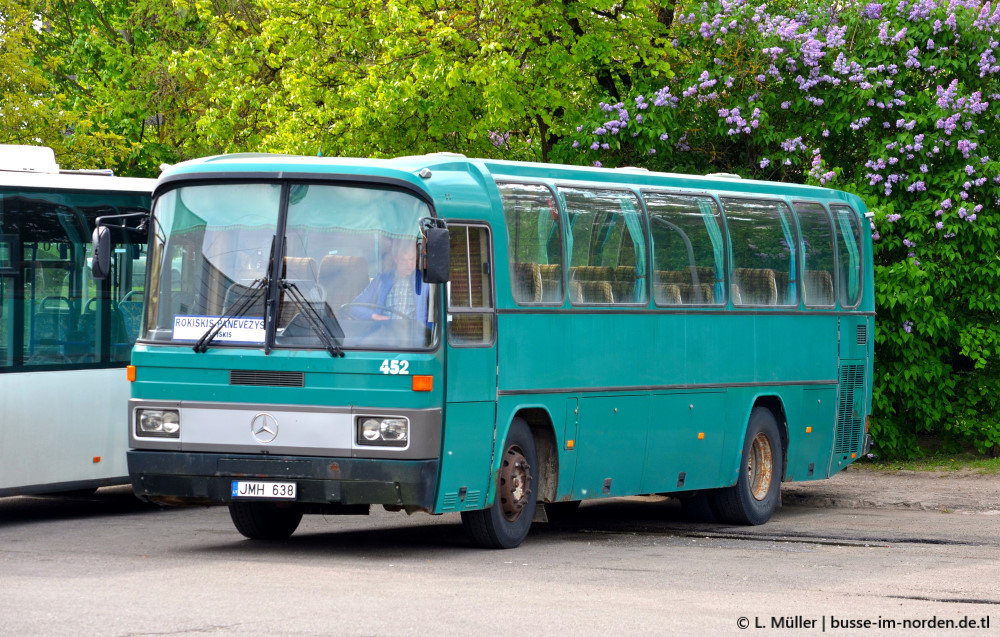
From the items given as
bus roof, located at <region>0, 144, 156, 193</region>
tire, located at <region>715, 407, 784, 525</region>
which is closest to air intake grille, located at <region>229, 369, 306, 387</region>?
bus roof, located at <region>0, 144, 156, 193</region>

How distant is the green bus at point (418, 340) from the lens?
1191 cm

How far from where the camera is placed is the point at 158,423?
1233cm

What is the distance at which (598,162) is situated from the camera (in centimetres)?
2247

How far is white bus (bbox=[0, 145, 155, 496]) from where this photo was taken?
14844 mm

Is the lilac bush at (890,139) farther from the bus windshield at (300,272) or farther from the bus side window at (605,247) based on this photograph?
the bus windshield at (300,272)

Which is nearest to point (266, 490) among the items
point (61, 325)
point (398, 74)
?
point (61, 325)

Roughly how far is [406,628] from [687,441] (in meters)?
6.76

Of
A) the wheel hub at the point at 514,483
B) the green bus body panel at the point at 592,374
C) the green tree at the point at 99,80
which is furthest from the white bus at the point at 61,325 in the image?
the green tree at the point at 99,80

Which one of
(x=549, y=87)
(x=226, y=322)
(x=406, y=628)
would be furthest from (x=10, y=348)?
(x=549, y=87)

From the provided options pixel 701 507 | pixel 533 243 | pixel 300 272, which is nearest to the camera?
pixel 300 272

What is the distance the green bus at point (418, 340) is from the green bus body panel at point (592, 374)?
0.02 metres

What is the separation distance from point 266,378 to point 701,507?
596cm

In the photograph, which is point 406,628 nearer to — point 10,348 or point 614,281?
point 614,281

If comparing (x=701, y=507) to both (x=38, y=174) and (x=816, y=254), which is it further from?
(x=38, y=174)
